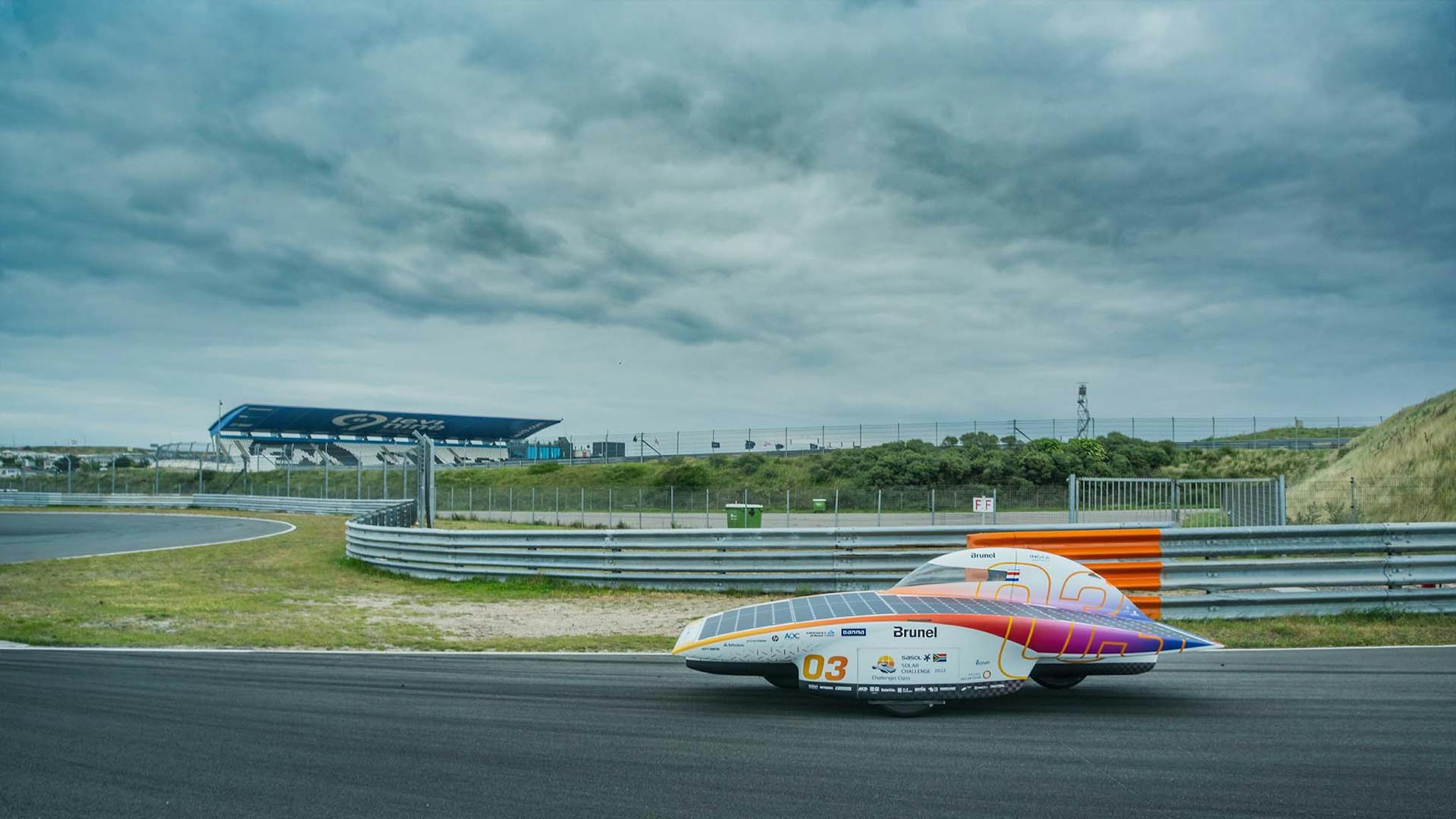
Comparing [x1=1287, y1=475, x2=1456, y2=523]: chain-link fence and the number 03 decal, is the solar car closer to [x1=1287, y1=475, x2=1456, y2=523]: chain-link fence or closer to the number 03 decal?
the number 03 decal

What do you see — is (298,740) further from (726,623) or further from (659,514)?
(659,514)

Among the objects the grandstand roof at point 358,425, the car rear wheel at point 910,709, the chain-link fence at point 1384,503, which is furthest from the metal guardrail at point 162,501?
the car rear wheel at point 910,709

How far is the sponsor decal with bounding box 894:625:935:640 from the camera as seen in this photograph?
21.5ft

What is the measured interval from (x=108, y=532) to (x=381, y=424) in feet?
171

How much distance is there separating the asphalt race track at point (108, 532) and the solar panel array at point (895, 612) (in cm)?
1959

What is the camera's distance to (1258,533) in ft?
37.7

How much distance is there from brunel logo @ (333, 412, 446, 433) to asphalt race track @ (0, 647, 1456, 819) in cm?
7511

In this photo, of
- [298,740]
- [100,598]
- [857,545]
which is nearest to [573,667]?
[298,740]

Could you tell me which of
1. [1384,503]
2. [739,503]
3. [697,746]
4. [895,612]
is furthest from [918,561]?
[739,503]

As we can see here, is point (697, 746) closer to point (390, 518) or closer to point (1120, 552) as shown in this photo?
point (1120, 552)

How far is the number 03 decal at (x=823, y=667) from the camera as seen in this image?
661 centimetres

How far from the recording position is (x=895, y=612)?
676cm

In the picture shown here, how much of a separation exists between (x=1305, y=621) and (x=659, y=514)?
30778 mm

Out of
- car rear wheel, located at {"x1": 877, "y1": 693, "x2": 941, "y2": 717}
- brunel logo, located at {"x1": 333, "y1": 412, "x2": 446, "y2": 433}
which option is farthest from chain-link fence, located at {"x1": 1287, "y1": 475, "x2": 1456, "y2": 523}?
brunel logo, located at {"x1": 333, "y1": 412, "x2": 446, "y2": 433}
